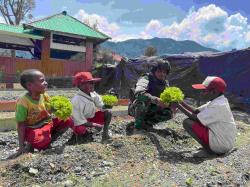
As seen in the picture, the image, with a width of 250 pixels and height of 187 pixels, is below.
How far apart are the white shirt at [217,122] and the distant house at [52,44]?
19460 mm

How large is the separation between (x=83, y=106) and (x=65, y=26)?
22.6 m

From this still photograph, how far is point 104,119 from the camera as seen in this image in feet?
20.0

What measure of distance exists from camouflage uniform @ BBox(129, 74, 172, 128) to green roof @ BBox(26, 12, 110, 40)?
66.1 ft

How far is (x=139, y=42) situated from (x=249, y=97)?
9856cm

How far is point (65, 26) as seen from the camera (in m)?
27.8

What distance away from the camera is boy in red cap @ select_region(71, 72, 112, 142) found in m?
5.78

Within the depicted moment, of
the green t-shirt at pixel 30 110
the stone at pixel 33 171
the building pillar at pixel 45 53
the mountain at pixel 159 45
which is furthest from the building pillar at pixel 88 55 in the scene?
the mountain at pixel 159 45

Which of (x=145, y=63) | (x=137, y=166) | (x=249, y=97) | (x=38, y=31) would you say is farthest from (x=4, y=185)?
(x=38, y=31)

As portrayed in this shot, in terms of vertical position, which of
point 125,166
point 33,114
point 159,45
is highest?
point 159,45

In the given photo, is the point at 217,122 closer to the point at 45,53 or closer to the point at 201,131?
the point at 201,131

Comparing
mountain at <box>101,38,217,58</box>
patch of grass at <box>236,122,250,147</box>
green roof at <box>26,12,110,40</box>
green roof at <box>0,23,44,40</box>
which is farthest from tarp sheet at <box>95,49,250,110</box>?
mountain at <box>101,38,217,58</box>

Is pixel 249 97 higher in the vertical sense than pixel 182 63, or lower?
lower

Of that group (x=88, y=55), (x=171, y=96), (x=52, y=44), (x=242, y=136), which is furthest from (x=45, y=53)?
(x=171, y=96)

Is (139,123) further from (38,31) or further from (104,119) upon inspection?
(38,31)
